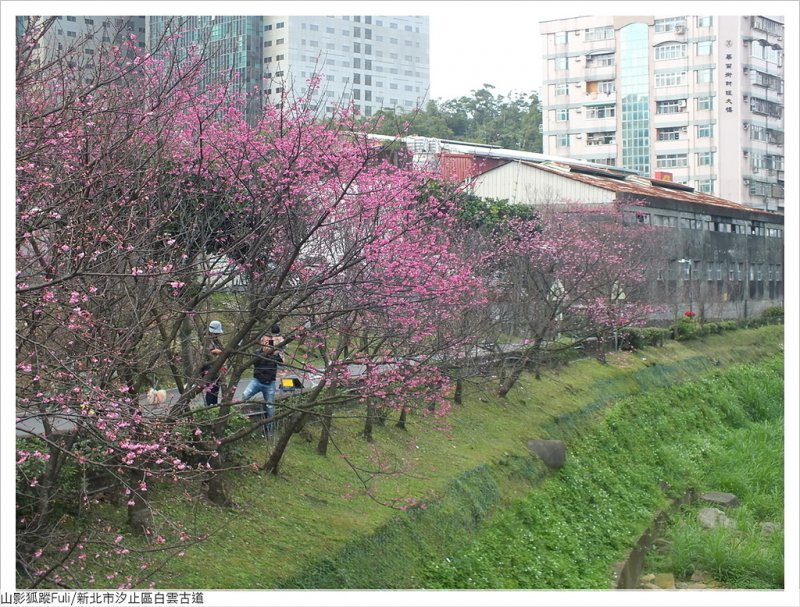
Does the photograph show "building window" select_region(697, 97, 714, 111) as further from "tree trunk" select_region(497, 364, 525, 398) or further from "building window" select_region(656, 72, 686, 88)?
"tree trunk" select_region(497, 364, 525, 398)

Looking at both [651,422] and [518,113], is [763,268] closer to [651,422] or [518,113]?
[651,422]

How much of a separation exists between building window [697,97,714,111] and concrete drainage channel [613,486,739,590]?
55.7ft

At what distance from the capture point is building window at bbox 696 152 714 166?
32906 mm

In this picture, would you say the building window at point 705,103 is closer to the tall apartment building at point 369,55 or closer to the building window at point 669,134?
the building window at point 669,134

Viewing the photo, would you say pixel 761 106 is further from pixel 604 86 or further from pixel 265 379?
pixel 265 379

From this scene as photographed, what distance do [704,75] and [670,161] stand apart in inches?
152

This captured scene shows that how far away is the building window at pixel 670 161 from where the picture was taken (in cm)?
3391

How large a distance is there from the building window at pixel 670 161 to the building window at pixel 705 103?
88.5 inches

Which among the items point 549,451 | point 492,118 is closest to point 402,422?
point 549,451

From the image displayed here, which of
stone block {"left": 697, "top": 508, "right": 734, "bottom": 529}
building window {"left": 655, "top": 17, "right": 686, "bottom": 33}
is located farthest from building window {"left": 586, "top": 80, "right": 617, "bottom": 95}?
stone block {"left": 697, "top": 508, "right": 734, "bottom": 529}

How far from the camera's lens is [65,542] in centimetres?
812

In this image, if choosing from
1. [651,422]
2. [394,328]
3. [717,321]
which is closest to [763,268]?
[717,321]

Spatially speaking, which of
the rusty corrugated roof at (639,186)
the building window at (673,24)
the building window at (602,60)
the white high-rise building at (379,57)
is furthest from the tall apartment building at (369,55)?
the building window at (673,24)

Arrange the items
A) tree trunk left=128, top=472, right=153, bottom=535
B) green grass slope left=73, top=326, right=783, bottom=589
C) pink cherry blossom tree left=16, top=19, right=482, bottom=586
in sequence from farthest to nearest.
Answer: green grass slope left=73, top=326, right=783, bottom=589 < tree trunk left=128, top=472, right=153, bottom=535 < pink cherry blossom tree left=16, top=19, right=482, bottom=586
